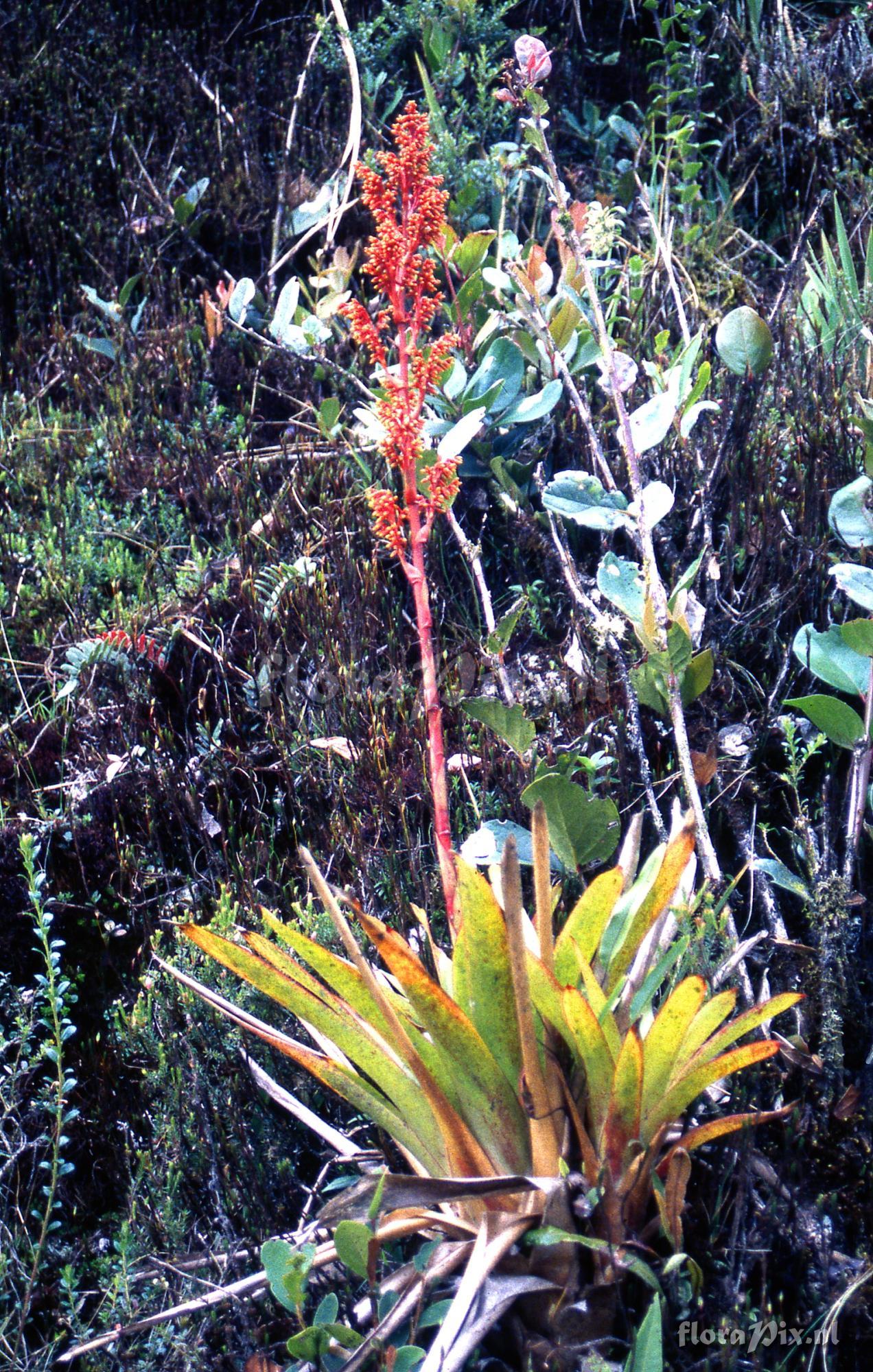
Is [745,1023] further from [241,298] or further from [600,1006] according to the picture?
[241,298]

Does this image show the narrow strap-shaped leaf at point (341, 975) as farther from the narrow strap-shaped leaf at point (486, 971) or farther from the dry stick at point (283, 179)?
the dry stick at point (283, 179)

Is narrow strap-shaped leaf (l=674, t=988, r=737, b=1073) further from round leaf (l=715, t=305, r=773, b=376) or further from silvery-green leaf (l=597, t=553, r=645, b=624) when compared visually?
round leaf (l=715, t=305, r=773, b=376)

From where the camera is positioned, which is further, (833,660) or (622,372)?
(622,372)

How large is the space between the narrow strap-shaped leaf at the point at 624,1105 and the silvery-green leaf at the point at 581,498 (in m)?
1.10

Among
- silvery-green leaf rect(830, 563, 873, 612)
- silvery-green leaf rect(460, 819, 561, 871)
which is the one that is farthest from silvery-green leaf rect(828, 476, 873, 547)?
silvery-green leaf rect(460, 819, 561, 871)

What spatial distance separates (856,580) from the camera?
1.87 metres

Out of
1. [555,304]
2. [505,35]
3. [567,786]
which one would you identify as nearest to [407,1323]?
[567,786]

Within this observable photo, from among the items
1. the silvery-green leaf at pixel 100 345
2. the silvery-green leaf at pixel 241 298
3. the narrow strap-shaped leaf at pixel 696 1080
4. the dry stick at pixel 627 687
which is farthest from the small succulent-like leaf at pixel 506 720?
the silvery-green leaf at pixel 100 345

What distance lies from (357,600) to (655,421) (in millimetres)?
927

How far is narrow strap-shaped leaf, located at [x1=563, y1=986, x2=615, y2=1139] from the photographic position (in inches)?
47.6

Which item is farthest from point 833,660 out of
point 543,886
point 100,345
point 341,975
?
point 100,345

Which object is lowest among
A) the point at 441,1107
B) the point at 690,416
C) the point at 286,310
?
the point at 441,1107

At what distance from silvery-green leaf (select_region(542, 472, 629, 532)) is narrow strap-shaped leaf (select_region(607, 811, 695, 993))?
873mm

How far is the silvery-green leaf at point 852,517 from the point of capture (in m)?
2.00
